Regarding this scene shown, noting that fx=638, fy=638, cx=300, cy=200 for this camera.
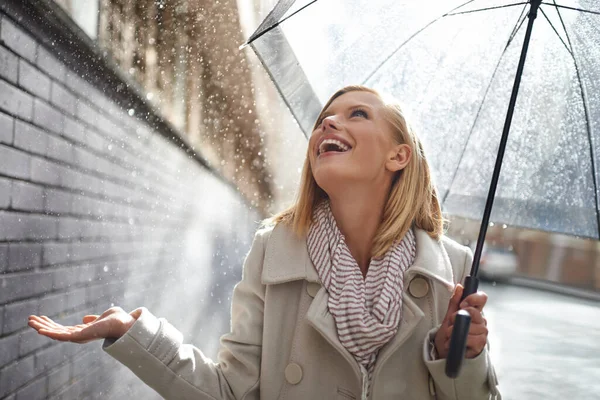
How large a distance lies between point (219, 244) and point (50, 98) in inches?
220

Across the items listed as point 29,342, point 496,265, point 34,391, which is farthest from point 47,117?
point 496,265

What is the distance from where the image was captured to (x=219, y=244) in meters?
8.24

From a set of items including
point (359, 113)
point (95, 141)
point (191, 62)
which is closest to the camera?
point (359, 113)

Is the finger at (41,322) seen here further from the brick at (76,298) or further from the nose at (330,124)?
the brick at (76,298)

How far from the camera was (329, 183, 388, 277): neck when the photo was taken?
2.09 metres

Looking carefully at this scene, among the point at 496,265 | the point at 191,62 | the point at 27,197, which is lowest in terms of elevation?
the point at 496,265

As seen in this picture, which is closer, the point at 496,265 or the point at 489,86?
the point at 489,86

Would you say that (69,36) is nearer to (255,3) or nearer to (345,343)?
(345,343)

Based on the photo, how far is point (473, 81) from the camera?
2.32 meters

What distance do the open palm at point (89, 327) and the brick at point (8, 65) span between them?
1000mm

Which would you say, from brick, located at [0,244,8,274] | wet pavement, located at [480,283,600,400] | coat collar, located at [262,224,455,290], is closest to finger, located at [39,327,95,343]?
coat collar, located at [262,224,455,290]

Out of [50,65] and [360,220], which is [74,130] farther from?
[360,220]

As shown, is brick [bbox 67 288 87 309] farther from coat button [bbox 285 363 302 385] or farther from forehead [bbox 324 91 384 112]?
forehead [bbox 324 91 384 112]

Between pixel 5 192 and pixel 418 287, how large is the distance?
4.90ft
